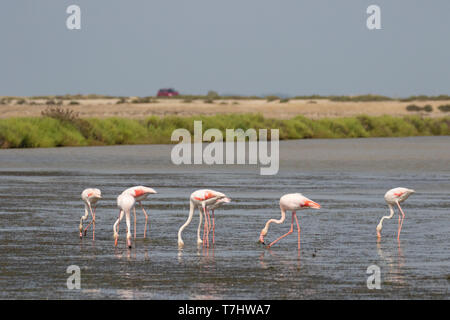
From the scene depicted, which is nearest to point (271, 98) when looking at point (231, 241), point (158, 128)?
point (158, 128)

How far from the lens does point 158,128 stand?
54281mm

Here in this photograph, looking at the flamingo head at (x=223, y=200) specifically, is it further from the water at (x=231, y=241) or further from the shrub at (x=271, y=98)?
the shrub at (x=271, y=98)

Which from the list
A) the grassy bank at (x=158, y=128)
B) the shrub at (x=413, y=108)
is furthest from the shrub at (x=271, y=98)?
the grassy bank at (x=158, y=128)

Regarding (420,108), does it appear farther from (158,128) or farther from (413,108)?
(158,128)

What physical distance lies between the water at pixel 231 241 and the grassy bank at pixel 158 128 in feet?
49.8

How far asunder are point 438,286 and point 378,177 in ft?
57.0

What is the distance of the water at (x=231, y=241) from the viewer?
37.1 feet

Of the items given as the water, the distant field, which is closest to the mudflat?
the distant field

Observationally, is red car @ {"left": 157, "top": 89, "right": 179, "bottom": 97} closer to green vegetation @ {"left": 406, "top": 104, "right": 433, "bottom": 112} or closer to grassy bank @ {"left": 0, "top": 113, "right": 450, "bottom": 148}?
green vegetation @ {"left": 406, "top": 104, "right": 433, "bottom": 112}

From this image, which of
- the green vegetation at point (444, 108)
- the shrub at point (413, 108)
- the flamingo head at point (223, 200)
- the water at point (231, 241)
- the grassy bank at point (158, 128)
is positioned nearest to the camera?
the water at point (231, 241)

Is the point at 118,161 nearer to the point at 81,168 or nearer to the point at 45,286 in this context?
the point at 81,168

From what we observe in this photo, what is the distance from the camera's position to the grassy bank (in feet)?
149

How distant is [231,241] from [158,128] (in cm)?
3927

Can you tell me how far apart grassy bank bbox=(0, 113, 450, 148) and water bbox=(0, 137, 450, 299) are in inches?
597
